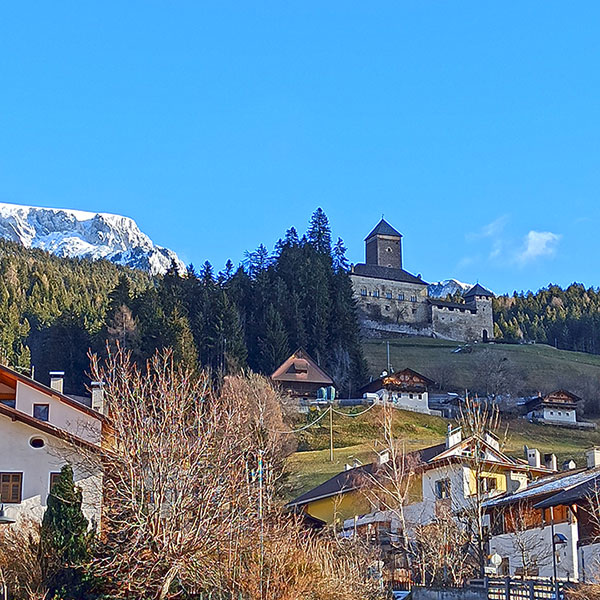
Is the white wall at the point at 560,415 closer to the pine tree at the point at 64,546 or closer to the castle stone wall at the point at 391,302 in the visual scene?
the castle stone wall at the point at 391,302

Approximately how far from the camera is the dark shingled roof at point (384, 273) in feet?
469

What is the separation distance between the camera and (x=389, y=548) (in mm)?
46375

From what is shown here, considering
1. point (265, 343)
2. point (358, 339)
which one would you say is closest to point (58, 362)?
point (265, 343)

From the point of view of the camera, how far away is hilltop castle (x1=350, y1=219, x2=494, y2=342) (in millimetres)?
140125

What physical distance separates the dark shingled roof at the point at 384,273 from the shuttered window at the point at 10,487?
4268 inches

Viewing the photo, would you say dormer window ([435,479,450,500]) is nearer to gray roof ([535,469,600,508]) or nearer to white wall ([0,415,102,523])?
gray roof ([535,469,600,508])

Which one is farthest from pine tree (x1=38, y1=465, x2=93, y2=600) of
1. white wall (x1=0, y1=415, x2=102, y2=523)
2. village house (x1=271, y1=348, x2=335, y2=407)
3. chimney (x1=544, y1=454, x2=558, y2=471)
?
village house (x1=271, y1=348, x2=335, y2=407)

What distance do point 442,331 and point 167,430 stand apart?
388 ft

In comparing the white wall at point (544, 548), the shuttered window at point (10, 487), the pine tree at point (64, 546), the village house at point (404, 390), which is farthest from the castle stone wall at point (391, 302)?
the pine tree at point (64, 546)

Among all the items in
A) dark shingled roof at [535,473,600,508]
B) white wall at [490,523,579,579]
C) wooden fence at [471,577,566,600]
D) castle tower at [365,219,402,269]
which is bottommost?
wooden fence at [471,577,566,600]

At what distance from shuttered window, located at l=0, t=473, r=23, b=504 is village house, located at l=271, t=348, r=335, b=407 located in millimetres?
54468

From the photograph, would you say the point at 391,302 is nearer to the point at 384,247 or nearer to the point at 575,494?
the point at 384,247

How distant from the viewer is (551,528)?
37.9m

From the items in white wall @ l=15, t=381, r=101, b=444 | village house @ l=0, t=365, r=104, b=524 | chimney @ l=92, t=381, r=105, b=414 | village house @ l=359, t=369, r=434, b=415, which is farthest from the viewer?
village house @ l=359, t=369, r=434, b=415
